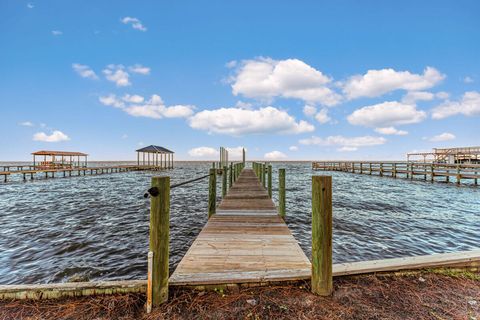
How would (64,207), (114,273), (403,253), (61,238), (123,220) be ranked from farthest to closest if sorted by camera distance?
(64,207), (123,220), (61,238), (403,253), (114,273)

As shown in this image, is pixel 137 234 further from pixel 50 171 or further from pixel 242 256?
pixel 50 171

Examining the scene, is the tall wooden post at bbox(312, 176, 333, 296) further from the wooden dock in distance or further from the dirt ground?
the wooden dock in distance

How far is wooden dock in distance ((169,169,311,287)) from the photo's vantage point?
2.34 meters

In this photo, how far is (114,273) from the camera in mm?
3791

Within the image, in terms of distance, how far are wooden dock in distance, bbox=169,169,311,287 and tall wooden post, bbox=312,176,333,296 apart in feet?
0.76

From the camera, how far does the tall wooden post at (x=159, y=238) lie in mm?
2018

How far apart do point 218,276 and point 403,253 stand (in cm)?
409

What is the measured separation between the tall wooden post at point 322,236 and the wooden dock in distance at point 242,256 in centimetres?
23

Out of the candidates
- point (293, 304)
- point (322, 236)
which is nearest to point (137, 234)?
point (293, 304)

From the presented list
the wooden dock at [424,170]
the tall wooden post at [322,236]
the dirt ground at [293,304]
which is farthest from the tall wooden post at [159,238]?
the wooden dock at [424,170]

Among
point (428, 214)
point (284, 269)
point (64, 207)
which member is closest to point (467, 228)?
point (428, 214)

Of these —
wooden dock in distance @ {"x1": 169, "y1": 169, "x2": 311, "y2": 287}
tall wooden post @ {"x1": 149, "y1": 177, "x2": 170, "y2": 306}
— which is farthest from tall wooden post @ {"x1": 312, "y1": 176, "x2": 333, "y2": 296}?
tall wooden post @ {"x1": 149, "y1": 177, "x2": 170, "y2": 306}

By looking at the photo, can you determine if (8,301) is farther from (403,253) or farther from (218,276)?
(403,253)

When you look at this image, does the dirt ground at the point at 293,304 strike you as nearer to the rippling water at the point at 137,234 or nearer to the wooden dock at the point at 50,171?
the rippling water at the point at 137,234
